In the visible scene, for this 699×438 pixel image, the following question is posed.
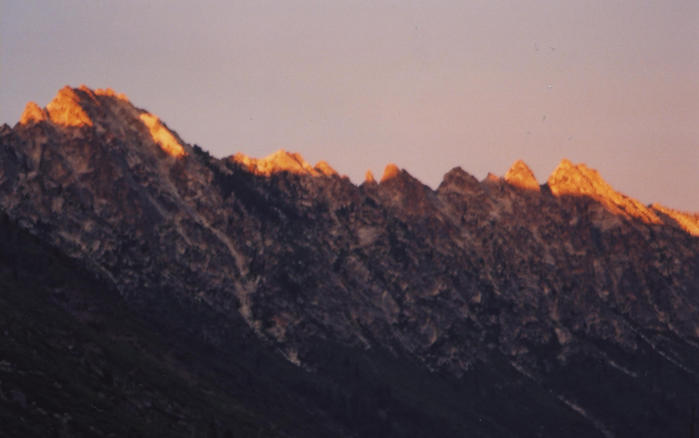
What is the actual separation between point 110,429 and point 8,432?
4075 centimetres

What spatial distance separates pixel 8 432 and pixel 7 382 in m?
40.7

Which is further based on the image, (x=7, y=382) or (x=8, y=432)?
(x=7, y=382)

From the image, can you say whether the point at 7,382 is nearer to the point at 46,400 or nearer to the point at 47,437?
the point at 46,400

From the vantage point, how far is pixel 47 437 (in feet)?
550

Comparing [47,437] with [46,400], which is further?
[46,400]

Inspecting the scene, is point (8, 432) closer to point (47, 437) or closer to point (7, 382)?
point (47, 437)

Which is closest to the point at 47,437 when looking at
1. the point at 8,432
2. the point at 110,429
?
the point at 8,432

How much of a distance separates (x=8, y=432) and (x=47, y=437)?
30.3ft

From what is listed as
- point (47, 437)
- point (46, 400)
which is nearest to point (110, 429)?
point (46, 400)

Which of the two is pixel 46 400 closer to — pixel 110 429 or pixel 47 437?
pixel 110 429

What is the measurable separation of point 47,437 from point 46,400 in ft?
106

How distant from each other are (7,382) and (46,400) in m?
7.28

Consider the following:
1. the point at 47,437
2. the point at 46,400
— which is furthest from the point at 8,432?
the point at 46,400

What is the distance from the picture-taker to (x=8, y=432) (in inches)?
6270
